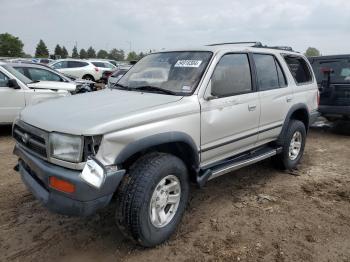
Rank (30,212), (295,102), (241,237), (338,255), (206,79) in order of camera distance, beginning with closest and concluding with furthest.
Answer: (338,255), (241,237), (206,79), (30,212), (295,102)

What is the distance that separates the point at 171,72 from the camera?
388 centimetres

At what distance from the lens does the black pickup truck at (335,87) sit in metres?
7.43

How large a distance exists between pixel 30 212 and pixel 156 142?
183cm

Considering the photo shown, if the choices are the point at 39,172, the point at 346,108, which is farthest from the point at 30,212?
the point at 346,108

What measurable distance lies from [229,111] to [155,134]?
109 cm

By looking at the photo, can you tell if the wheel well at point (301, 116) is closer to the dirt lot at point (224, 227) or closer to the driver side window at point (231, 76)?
the dirt lot at point (224, 227)

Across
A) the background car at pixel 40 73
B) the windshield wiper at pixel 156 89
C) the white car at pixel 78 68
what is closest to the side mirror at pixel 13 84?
the background car at pixel 40 73

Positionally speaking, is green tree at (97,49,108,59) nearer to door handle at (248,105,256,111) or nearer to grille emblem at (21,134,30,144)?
door handle at (248,105,256,111)

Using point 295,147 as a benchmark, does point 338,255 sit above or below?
below

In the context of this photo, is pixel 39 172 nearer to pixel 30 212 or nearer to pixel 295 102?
pixel 30 212

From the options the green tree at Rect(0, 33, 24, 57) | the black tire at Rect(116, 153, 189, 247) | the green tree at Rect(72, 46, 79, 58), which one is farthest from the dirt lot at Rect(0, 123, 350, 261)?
the green tree at Rect(72, 46, 79, 58)

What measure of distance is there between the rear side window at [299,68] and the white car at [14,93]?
521cm

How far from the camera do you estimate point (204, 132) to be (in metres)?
3.55

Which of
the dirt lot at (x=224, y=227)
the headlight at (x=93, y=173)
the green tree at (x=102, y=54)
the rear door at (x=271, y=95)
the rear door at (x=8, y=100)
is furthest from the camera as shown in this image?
the green tree at (x=102, y=54)
